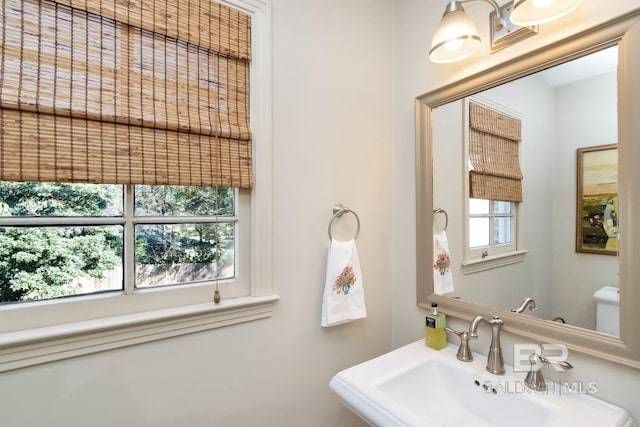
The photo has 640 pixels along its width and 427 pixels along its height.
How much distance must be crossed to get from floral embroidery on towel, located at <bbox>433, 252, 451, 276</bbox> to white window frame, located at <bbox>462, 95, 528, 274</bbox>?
6 centimetres

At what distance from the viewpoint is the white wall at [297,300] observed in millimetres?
852

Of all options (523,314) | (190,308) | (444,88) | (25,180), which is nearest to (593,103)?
(444,88)

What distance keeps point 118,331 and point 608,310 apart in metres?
1.40

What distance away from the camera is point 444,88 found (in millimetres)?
1198

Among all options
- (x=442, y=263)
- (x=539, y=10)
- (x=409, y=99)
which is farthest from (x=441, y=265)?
(x=539, y=10)

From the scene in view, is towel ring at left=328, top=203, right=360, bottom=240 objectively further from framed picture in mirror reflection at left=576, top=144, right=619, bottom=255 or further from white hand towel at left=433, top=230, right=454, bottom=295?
framed picture in mirror reflection at left=576, top=144, right=619, bottom=255

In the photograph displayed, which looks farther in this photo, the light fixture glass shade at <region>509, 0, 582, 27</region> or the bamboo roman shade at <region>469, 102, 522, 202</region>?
the bamboo roman shade at <region>469, 102, 522, 202</region>

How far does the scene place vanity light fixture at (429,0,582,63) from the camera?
0.86 m

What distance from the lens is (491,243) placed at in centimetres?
113

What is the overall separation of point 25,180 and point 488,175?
56.0 inches

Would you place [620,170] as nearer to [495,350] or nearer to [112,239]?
[495,350]

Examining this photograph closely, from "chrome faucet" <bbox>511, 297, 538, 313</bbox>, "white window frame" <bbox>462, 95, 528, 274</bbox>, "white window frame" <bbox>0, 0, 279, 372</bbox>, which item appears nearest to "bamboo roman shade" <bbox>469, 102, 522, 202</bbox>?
"white window frame" <bbox>462, 95, 528, 274</bbox>

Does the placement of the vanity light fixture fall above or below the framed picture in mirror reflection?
above

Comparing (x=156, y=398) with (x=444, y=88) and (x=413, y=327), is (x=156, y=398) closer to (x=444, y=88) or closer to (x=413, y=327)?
(x=413, y=327)
